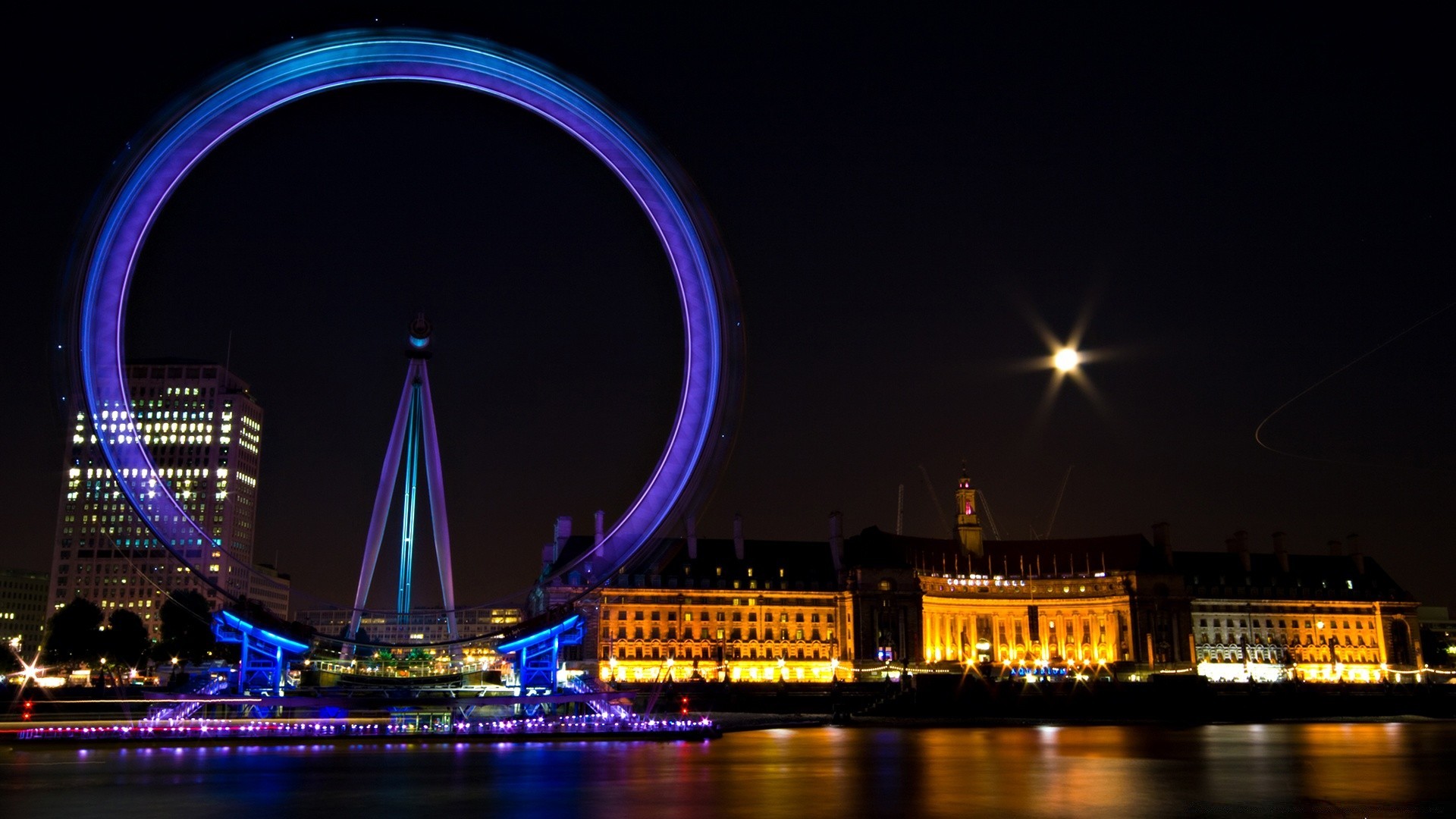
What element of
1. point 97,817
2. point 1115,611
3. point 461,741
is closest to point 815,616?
point 1115,611

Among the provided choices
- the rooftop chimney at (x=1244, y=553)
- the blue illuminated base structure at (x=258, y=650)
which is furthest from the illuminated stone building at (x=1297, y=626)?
the blue illuminated base structure at (x=258, y=650)

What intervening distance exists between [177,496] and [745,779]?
173 meters

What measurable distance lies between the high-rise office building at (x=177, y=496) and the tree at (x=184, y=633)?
183ft

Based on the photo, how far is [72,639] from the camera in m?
109

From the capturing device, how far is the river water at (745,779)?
31547 millimetres

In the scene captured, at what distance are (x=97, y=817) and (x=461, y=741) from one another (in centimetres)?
2856

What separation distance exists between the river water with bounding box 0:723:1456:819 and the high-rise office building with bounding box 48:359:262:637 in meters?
145

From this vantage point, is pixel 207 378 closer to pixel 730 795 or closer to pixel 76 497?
pixel 76 497

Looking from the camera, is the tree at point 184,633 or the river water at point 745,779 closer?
the river water at point 745,779

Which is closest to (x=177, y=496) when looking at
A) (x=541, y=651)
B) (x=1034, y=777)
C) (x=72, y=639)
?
(x=72, y=639)

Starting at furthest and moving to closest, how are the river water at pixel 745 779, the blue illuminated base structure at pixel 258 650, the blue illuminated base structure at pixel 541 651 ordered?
the blue illuminated base structure at pixel 541 651
the blue illuminated base structure at pixel 258 650
the river water at pixel 745 779

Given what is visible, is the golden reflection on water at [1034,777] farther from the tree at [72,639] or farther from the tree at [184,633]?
the tree at [184,633]

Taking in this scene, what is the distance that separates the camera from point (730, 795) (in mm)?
34125

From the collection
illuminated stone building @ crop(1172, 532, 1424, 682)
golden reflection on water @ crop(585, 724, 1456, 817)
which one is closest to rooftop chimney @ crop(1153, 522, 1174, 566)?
illuminated stone building @ crop(1172, 532, 1424, 682)
